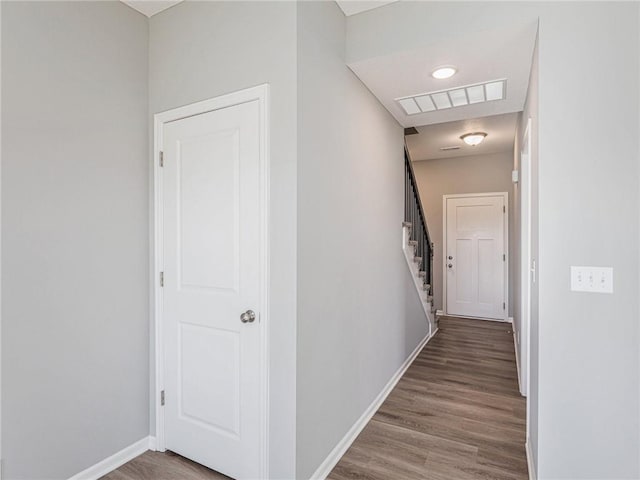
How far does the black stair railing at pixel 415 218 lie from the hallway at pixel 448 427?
1.22 meters

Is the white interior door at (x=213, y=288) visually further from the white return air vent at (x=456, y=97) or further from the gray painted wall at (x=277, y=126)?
the white return air vent at (x=456, y=97)

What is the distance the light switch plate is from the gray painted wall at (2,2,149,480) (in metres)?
2.31

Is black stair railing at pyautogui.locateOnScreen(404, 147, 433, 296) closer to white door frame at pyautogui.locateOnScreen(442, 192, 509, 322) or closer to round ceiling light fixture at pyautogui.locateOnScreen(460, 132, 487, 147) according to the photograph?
round ceiling light fixture at pyautogui.locateOnScreen(460, 132, 487, 147)

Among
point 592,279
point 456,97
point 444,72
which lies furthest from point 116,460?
point 456,97

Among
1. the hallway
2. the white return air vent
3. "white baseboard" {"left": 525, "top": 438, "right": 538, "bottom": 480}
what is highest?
the white return air vent

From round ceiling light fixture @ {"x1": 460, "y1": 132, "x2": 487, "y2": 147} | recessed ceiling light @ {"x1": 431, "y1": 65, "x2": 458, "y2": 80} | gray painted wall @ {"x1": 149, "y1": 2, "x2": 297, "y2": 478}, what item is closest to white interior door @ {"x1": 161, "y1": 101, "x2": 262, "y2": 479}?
gray painted wall @ {"x1": 149, "y1": 2, "x2": 297, "y2": 478}

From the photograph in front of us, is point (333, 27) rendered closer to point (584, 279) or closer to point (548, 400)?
point (584, 279)

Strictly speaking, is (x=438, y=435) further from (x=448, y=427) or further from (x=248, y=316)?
(x=248, y=316)

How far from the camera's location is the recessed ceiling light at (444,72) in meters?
2.22

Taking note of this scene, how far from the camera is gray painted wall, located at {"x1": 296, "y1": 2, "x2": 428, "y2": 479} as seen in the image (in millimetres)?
1811

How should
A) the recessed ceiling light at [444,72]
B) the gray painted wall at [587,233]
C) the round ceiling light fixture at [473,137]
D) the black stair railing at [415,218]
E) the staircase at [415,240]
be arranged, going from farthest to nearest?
the round ceiling light fixture at [473,137]
the black stair railing at [415,218]
the staircase at [415,240]
the recessed ceiling light at [444,72]
the gray painted wall at [587,233]

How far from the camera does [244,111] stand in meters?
1.87

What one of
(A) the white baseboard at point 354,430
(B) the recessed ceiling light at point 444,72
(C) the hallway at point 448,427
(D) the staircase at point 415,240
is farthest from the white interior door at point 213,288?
(D) the staircase at point 415,240

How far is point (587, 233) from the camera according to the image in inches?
63.9
